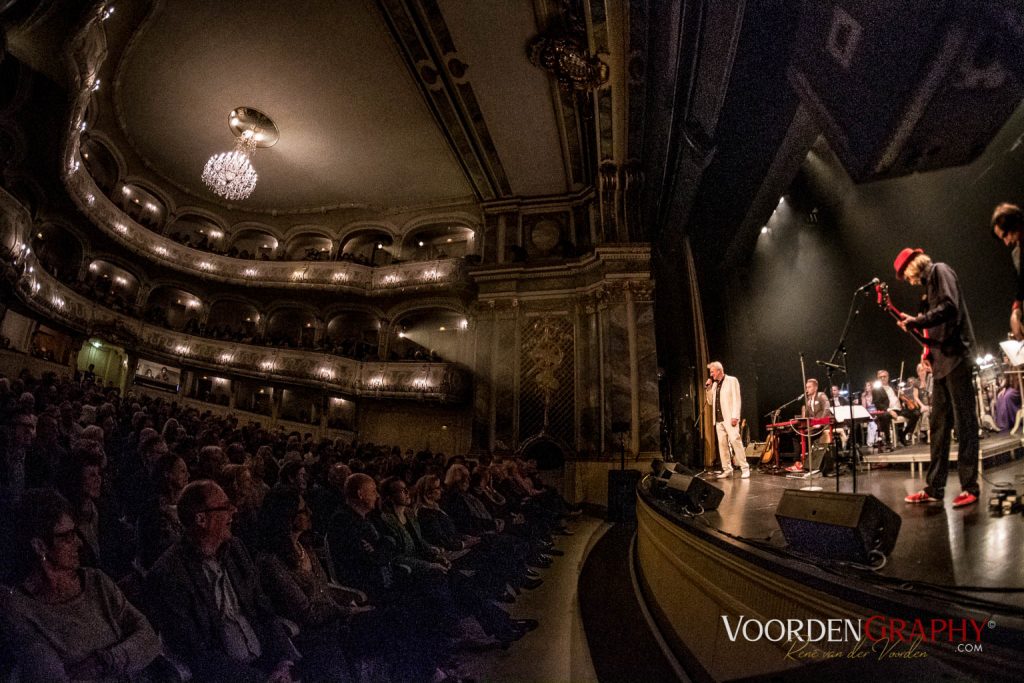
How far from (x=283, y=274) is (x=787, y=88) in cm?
1643

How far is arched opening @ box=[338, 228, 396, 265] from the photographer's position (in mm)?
17469

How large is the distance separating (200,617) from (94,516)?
925mm

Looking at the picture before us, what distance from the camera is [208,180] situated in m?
11.1

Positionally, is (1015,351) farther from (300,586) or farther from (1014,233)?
(300,586)

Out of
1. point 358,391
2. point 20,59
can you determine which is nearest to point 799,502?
point 20,59

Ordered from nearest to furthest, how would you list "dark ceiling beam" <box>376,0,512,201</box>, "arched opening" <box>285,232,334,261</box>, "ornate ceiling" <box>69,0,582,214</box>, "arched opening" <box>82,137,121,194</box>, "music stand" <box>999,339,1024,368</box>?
1. "music stand" <box>999,339,1024,368</box>
2. "dark ceiling beam" <box>376,0,512,201</box>
3. "ornate ceiling" <box>69,0,582,214</box>
4. "arched opening" <box>82,137,121,194</box>
5. "arched opening" <box>285,232,334,261</box>

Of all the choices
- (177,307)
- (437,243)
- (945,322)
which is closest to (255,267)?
(177,307)

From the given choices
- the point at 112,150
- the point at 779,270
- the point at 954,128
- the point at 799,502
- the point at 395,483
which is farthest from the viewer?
the point at 112,150

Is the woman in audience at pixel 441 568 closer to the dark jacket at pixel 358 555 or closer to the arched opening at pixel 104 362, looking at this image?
the dark jacket at pixel 358 555

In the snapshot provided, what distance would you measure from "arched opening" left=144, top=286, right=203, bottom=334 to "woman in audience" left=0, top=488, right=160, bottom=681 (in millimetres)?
18215

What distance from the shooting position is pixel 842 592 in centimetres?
129

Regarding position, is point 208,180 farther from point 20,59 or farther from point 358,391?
point 358,391

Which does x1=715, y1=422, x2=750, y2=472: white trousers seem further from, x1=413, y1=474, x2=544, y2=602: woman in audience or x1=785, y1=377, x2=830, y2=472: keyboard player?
x1=413, y1=474, x2=544, y2=602: woman in audience

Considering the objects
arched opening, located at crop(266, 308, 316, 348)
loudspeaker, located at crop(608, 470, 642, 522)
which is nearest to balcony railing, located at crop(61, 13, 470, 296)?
arched opening, located at crop(266, 308, 316, 348)
